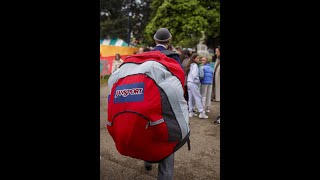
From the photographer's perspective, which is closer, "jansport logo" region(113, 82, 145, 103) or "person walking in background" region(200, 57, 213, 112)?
"jansport logo" region(113, 82, 145, 103)

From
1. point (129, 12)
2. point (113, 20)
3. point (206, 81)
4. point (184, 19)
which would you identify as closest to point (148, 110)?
point (206, 81)

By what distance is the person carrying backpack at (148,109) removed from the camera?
2355mm

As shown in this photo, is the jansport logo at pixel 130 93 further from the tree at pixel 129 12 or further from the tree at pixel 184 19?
the tree at pixel 129 12

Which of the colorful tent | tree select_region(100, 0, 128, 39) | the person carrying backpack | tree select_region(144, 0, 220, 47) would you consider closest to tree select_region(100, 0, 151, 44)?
tree select_region(100, 0, 128, 39)

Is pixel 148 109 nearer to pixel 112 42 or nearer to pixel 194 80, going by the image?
pixel 194 80

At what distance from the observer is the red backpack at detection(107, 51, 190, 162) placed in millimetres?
2354

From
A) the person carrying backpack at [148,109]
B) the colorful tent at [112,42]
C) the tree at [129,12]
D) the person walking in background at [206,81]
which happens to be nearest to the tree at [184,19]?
the colorful tent at [112,42]

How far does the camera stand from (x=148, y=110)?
2340 millimetres

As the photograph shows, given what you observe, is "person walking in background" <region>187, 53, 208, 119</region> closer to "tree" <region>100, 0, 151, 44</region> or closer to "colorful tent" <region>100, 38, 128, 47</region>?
"colorful tent" <region>100, 38, 128, 47</region>
